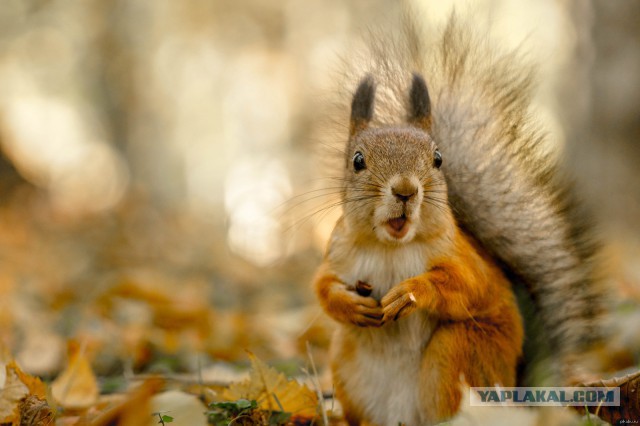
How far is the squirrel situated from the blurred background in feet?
0.49

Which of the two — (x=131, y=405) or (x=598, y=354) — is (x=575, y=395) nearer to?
(x=598, y=354)

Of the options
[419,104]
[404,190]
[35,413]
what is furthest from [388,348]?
[35,413]

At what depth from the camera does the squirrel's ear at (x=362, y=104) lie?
1728mm

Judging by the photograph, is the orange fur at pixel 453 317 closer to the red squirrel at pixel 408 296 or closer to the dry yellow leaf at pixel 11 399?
the red squirrel at pixel 408 296

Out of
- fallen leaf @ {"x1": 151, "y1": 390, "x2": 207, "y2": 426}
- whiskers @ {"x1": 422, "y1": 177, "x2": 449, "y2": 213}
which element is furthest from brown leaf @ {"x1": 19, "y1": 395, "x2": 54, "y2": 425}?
whiskers @ {"x1": 422, "y1": 177, "x2": 449, "y2": 213}

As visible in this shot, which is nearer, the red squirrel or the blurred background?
the red squirrel

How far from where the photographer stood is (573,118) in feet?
18.0

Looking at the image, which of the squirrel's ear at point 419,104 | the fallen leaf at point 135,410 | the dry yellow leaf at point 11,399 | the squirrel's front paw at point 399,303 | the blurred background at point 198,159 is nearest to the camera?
the fallen leaf at point 135,410

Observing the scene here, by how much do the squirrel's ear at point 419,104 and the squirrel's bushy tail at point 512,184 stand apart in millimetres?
71

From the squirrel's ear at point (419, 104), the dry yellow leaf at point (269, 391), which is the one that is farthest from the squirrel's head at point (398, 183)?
the dry yellow leaf at point (269, 391)

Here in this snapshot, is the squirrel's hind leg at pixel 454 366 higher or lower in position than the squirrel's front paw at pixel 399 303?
lower

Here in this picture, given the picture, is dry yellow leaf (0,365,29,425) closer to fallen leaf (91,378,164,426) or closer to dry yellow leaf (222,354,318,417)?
fallen leaf (91,378,164,426)

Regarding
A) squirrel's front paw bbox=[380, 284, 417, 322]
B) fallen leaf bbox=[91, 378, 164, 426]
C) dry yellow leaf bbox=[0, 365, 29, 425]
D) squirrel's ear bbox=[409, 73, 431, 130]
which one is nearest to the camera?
fallen leaf bbox=[91, 378, 164, 426]

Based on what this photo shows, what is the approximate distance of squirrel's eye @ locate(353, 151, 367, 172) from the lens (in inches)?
63.3
